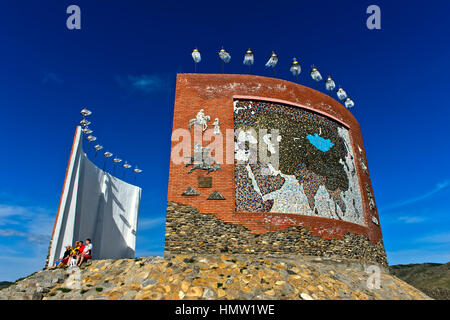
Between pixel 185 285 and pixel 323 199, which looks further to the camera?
pixel 323 199

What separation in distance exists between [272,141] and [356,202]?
4.16 metres

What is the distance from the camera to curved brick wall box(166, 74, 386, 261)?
8547mm

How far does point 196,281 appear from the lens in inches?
236

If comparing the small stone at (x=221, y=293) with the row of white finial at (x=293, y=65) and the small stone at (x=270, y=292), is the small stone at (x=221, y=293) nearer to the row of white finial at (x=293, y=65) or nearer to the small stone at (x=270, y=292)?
the small stone at (x=270, y=292)

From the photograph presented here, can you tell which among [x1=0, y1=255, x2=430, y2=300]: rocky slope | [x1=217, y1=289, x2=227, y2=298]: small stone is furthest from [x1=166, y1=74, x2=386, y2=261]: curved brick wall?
[x1=217, y1=289, x2=227, y2=298]: small stone

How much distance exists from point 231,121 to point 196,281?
5.05m

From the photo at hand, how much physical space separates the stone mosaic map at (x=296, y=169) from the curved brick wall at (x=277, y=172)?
3 centimetres

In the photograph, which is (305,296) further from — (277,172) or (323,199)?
(323,199)

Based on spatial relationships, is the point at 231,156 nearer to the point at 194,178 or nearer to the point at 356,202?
the point at 194,178

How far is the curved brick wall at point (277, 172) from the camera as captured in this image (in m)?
8.55
